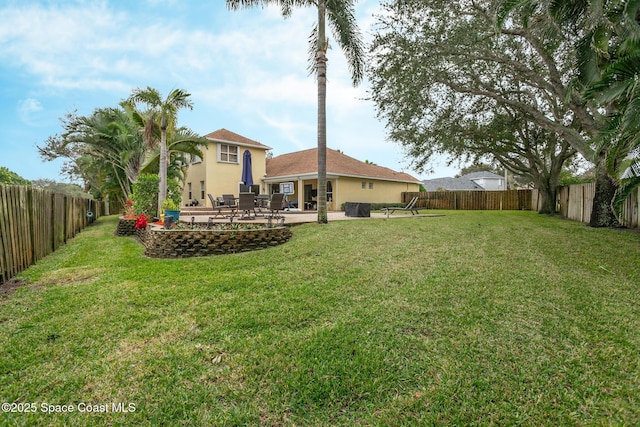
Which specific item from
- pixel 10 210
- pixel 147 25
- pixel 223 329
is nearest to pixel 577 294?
pixel 223 329

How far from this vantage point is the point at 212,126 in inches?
858

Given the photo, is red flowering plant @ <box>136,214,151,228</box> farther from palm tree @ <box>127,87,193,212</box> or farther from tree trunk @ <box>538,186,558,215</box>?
tree trunk @ <box>538,186,558,215</box>

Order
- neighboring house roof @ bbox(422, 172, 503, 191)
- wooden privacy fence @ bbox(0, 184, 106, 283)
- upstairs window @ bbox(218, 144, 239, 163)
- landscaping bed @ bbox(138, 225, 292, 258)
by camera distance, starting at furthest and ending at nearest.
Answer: neighboring house roof @ bbox(422, 172, 503, 191) → upstairs window @ bbox(218, 144, 239, 163) → landscaping bed @ bbox(138, 225, 292, 258) → wooden privacy fence @ bbox(0, 184, 106, 283)

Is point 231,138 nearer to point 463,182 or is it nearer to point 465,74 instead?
point 465,74

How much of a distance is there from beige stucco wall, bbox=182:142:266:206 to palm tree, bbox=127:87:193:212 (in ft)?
21.3

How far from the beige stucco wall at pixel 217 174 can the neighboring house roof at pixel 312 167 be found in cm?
126

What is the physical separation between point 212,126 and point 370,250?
62.1ft

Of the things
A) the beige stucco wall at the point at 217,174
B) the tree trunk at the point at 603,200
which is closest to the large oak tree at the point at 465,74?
the tree trunk at the point at 603,200

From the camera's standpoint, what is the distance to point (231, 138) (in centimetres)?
2148

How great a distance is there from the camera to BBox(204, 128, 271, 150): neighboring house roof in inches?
813

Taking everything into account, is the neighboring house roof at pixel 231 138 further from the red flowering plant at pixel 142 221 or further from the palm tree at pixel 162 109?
the red flowering plant at pixel 142 221

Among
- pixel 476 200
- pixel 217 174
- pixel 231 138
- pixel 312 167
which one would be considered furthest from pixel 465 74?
pixel 476 200

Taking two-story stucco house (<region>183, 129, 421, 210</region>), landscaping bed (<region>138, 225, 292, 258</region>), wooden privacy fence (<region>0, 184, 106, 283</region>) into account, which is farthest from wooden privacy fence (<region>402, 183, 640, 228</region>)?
wooden privacy fence (<region>0, 184, 106, 283</region>)

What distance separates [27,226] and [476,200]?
2914 cm
